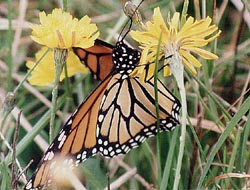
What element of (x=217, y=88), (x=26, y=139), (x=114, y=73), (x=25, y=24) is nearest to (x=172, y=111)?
(x=114, y=73)

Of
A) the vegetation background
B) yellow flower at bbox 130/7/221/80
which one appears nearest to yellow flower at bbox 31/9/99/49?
yellow flower at bbox 130/7/221/80

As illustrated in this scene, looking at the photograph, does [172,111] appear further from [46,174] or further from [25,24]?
[25,24]

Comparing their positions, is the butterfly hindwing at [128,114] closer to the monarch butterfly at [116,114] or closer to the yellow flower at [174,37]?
the monarch butterfly at [116,114]

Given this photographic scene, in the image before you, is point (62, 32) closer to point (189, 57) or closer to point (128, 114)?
point (189, 57)

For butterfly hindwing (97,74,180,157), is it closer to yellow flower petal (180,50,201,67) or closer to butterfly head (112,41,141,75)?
butterfly head (112,41,141,75)

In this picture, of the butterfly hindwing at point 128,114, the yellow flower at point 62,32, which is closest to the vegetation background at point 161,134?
the butterfly hindwing at point 128,114

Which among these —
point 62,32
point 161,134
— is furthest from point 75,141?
point 161,134
